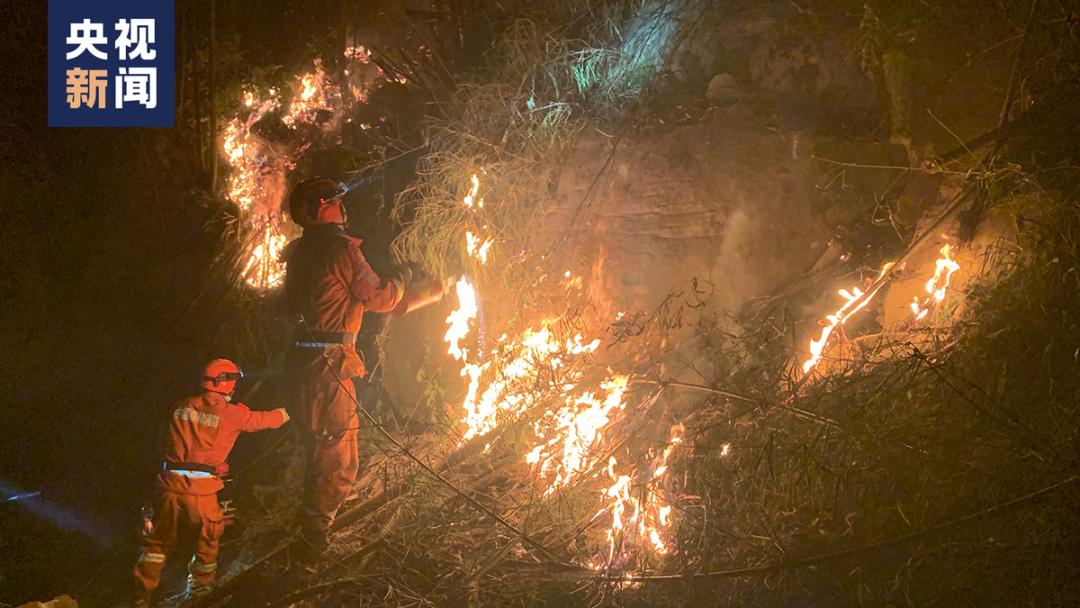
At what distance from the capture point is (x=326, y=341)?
18.2 ft

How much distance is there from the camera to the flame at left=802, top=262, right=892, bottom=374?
4.84 metres

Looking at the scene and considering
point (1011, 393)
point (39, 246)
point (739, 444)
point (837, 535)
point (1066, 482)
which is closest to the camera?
point (1066, 482)

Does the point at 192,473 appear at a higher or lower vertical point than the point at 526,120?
lower

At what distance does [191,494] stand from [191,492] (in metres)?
0.02

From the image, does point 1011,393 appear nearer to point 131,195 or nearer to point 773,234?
point 773,234

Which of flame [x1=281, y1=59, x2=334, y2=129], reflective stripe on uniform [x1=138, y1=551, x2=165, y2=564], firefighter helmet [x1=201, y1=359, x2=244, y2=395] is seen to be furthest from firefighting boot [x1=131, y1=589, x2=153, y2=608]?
flame [x1=281, y1=59, x2=334, y2=129]

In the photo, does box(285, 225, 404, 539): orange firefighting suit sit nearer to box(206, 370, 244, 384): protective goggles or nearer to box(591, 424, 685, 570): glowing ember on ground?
box(206, 370, 244, 384): protective goggles

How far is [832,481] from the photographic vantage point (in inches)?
157

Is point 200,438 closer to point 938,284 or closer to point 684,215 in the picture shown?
point 684,215

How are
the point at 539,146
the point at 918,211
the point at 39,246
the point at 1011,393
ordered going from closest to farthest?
the point at 1011,393 → the point at 918,211 → the point at 539,146 → the point at 39,246

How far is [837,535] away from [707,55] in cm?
340

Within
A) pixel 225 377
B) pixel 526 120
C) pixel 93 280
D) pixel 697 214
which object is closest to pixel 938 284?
pixel 697 214

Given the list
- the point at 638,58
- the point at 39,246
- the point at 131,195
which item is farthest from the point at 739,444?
the point at 39,246

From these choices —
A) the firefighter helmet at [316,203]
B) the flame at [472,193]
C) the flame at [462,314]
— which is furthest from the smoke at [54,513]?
the flame at [472,193]
